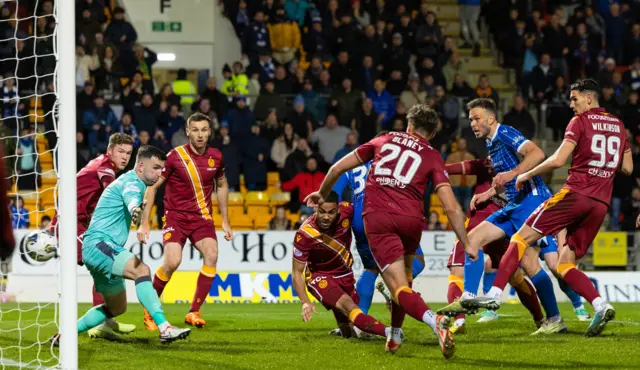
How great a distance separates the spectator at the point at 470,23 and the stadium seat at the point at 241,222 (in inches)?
346

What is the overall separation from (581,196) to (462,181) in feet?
31.9

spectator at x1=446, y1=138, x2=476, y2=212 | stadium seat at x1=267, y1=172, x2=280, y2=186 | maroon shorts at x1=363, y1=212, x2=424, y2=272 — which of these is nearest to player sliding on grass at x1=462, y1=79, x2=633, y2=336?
maroon shorts at x1=363, y1=212, x2=424, y2=272

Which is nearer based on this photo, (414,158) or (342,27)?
(414,158)

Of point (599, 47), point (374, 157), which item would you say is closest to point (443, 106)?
point (599, 47)

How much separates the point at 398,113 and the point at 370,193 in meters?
11.8

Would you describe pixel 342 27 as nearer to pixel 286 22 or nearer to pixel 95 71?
pixel 286 22

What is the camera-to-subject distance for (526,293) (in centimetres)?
1018

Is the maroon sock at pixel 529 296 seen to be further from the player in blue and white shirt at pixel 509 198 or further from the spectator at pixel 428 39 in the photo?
the spectator at pixel 428 39

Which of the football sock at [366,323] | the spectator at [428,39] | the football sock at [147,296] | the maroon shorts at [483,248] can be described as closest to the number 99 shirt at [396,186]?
the football sock at [366,323]

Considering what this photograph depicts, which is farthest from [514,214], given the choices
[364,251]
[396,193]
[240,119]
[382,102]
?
[382,102]

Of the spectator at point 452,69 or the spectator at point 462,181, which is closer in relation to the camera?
the spectator at point 462,181

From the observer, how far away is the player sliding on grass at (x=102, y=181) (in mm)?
9953

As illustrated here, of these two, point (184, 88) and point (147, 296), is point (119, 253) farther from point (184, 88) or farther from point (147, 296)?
point (184, 88)

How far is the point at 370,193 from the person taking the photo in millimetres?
8477
